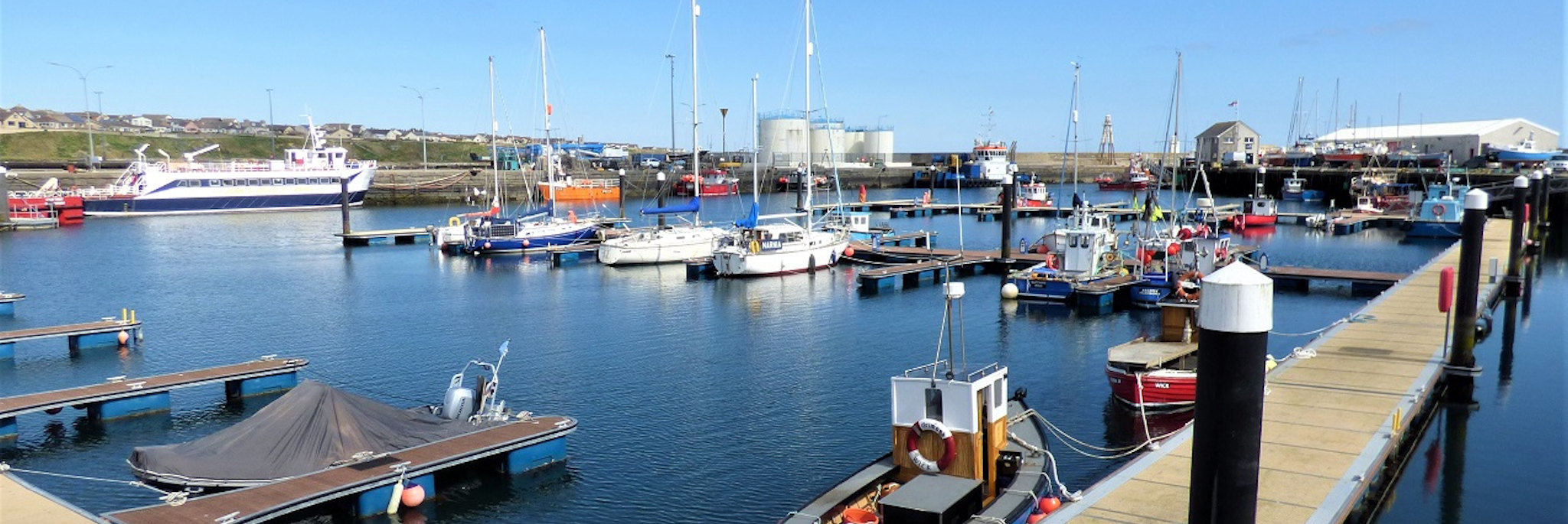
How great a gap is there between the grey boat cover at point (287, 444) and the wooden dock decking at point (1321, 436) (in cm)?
1264

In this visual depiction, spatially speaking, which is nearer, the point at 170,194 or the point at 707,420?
the point at 707,420

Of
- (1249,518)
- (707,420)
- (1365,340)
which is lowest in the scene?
(707,420)

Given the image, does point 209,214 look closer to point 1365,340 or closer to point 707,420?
point 707,420

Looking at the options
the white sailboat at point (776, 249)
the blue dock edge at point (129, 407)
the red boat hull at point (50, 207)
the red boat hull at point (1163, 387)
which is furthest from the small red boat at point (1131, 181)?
the blue dock edge at point (129, 407)

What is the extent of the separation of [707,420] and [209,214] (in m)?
88.6

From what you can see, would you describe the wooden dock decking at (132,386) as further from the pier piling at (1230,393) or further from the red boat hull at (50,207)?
the red boat hull at (50,207)

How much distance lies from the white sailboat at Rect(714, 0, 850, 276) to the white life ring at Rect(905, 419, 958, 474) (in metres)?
34.1

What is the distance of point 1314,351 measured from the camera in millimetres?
22953

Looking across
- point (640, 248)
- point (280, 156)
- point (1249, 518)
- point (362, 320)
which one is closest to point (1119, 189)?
point (640, 248)

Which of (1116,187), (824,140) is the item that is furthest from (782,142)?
(1116,187)

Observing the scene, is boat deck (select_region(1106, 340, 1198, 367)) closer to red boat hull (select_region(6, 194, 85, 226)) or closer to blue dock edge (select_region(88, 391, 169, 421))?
blue dock edge (select_region(88, 391, 169, 421))

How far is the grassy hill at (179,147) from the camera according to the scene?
14788 cm

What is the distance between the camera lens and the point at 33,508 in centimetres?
1520

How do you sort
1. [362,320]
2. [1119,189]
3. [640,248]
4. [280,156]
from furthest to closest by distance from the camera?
1. [280,156]
2. [1119,189]
3. [640,248]
4. [362,320]
